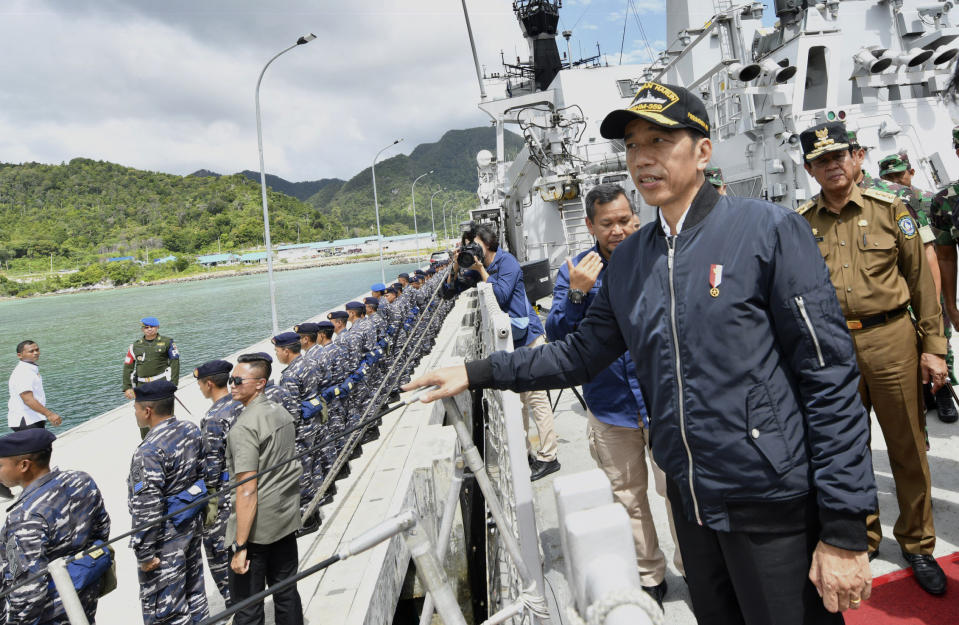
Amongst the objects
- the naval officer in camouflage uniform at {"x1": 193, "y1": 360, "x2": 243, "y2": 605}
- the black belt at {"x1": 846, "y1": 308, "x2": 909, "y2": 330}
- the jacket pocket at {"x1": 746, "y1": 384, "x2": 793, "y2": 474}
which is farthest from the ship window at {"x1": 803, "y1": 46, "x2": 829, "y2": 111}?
the naval officer in camouflage uniform at {"x1": 193, "y1": 360, "x2": 243, "y2": 605}

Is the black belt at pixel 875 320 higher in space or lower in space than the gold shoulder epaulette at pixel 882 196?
lower

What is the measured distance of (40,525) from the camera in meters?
2.44

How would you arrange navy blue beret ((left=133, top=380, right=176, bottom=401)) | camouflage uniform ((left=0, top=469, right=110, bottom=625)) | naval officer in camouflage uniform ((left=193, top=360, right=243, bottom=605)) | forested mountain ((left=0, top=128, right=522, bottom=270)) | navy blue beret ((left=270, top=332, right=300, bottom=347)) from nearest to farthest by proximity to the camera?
camouflage uniform ((left=0, top=469, right=110, bottom=625)), navy blue beret ((left=133, top=380, right=176, bottom=401)), naval officer in camouflage uniform ((left=193, top=360, right=243, bottom=605)), navy blue beret ((left=270, top=332, right=300, bottom=347)), forested mountain ((left=0, top=128, right=522, bottom=270))

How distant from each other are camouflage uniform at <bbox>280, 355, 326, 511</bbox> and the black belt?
4462mm

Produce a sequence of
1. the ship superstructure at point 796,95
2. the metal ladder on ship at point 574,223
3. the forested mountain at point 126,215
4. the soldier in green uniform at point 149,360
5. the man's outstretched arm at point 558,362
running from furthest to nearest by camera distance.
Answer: the forested mountain at point 126,215 < the metal ladder on ship at point 574,223 < the ship superstructure at point 796,95 < the soldier in green uniform at point 149,360 < the man's outstretched arm at point 558,362

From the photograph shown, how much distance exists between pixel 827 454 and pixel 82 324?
49401mm

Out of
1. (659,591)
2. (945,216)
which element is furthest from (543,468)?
(945,216)

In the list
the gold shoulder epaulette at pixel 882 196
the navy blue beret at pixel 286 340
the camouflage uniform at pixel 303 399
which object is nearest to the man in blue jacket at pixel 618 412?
the gold shoulder epaulette at pixel 882 196

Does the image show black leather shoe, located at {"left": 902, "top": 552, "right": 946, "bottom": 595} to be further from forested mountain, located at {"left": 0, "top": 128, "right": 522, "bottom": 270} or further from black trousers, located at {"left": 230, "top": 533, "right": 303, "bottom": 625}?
forested mountain, located at {"left": 0, "top": 128, "right": 522, "bottom": 270}

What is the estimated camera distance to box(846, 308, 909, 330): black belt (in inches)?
92.7

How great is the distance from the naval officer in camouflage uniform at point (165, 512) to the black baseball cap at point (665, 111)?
3.06 meters

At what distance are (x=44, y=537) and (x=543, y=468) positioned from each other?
3.08m

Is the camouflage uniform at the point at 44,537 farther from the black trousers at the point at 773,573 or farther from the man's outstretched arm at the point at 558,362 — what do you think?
the black trousers at the point at 773,573

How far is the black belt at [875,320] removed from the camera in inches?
92.7
